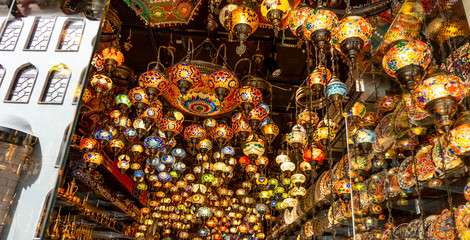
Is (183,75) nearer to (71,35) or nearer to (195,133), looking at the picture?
(195,133)

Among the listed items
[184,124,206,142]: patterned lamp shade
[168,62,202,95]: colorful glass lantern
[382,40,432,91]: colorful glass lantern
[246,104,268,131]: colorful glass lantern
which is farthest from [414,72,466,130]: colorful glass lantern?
[184,124,206,142]: patterned lamp shade

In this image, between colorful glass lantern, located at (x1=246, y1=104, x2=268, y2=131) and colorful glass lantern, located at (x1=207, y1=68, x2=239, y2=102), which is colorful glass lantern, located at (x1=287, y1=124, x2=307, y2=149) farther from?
colorful glass lantern, located at (x1=207, y1=68, x2=239, y2=102)

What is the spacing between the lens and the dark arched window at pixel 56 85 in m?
0.81

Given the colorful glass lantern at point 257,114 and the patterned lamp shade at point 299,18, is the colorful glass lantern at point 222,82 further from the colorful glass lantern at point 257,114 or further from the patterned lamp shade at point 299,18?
the patterned lamp shade at point 299,18

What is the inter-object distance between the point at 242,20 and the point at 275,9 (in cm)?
22

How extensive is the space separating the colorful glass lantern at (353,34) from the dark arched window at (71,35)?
118 centimetres

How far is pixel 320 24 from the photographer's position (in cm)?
169

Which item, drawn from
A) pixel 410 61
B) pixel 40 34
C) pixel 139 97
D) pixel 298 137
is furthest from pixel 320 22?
pixel 139 97

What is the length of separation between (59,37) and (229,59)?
3378 millimetres

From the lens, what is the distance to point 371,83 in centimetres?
276

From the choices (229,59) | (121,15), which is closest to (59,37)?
(121,15)

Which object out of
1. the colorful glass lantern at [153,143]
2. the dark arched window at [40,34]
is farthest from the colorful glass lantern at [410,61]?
the colorful glass lantern at [153,143]

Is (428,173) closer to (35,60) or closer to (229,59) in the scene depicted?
(35,60)

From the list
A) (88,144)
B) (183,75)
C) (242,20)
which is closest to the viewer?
(242,20)
